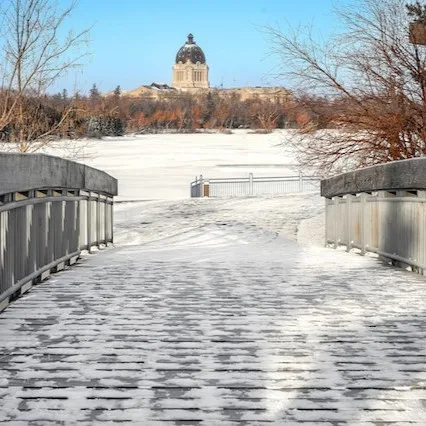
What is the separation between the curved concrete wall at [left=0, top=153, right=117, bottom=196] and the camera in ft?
16.8

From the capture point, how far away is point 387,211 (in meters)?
8.20

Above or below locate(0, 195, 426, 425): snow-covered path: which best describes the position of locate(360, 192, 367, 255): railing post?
above

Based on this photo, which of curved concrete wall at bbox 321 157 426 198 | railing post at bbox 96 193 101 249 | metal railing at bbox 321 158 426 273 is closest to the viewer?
curved concrete wall at bbox 321 157 426 198

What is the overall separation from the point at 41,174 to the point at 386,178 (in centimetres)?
381

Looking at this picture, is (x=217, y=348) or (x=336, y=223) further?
(x=336, y=223)

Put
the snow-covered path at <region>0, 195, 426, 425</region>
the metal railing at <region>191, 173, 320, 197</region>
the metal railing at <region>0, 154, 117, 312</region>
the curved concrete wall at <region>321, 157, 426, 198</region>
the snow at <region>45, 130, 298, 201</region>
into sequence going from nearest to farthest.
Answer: the snow-covered path at <region>0, 195, 426, 425</region> → the metal railing at <region>0, 154, 117, 312</region> → the curved concrete wall at <region>321, 157, 426, 198</region> → the metal railing at <region>191, 173, 320, 197</region> → the snow at <region>45, 130, 298, 201</region>

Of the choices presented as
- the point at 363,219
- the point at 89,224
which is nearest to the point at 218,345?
the point at 363,219

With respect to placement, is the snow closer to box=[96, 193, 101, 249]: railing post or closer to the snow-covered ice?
box=[96, 193, 101, 249]: railing post

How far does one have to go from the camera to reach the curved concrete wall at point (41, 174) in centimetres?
512

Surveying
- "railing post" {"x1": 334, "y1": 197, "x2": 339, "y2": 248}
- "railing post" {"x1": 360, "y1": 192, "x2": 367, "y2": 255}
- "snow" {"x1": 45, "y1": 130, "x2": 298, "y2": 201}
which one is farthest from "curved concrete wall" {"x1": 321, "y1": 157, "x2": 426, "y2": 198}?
"snow" {"x1": 45, "y1": 130, "x2": 298, "y2": 201}

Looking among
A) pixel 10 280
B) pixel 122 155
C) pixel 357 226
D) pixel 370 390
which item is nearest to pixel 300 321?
pixel 370 390

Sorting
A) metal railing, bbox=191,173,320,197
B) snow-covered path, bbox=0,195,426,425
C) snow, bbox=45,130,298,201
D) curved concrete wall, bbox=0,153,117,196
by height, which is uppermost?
snow, bbox=45,130,298,201

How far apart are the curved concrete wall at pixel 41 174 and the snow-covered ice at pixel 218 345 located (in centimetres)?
88

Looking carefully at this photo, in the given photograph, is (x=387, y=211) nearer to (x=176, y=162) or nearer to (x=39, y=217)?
(x=39, y=217)
